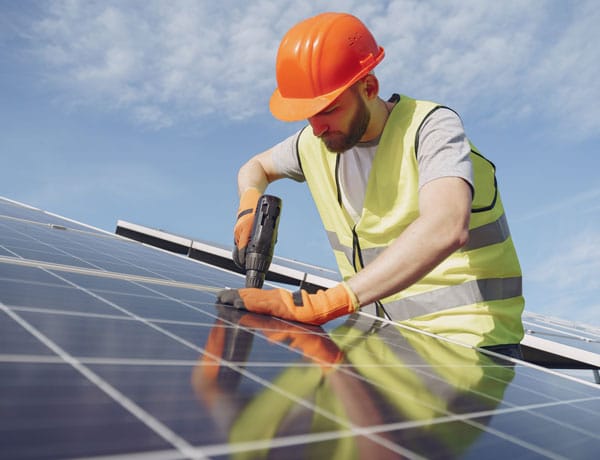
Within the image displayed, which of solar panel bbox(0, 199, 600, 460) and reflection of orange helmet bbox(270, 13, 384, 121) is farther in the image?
reflection of orange helmet bbox(270, 13, 384, 121)

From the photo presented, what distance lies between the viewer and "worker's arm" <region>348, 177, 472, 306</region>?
293 centimetres

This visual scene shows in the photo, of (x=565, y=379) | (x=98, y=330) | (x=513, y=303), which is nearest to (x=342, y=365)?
(x=98, y=330)

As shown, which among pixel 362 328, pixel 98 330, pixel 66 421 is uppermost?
pixel 362 328

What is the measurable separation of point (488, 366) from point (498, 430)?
128cm

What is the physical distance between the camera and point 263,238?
11.5 feet

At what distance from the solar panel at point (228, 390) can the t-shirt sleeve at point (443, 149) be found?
1.13 m

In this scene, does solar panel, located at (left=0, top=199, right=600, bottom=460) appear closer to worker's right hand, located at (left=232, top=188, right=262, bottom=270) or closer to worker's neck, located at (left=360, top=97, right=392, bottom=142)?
worker's right hand, located at (left=232, top=188, right=262, bottom=270)

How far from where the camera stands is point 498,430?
4.71 ft

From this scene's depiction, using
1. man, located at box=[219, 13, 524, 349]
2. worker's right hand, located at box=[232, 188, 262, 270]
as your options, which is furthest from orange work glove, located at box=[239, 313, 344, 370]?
worker's right hand, located at box=[232, 188, 262, 270]

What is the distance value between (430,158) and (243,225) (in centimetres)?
163

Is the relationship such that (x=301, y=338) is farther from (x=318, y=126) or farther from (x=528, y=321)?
(x=528, y=321)

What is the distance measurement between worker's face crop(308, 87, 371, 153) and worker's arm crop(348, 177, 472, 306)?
0.86 meters

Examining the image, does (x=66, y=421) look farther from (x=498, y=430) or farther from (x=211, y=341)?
(x=498, y=430)

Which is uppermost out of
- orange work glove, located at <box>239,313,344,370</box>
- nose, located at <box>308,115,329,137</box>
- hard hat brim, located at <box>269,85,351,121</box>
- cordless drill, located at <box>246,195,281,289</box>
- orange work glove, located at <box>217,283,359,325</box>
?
hard hat brim, located at <box>269,85,351,121</box>
